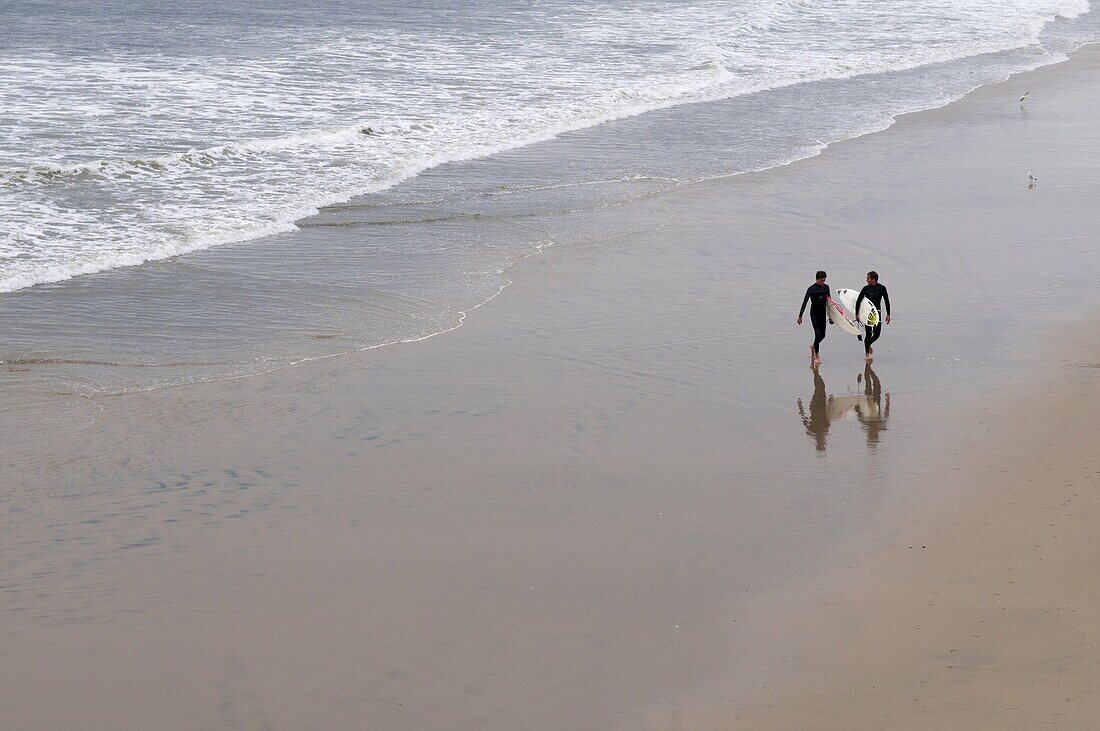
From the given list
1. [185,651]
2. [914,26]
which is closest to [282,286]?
[185,651]

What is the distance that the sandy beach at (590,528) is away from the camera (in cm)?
618

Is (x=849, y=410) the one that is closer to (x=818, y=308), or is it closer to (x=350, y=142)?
(x=818, y=308)

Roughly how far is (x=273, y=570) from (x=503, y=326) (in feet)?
15.4

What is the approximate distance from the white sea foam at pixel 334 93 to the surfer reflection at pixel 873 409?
7852mm

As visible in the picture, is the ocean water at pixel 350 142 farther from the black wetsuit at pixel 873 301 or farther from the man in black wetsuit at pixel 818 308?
the black wetsuit at pixel 873 301

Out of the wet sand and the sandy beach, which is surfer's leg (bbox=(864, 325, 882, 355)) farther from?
the wet sand

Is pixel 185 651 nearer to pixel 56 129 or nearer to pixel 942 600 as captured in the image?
pixel 942 600

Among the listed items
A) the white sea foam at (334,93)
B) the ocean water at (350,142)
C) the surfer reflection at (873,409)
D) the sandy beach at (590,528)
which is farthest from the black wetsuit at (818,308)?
the white sea foam at (334,93)

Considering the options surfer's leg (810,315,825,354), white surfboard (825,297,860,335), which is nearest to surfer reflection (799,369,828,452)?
surfer's leg (810,315,825,354)

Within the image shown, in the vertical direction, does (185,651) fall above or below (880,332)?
below

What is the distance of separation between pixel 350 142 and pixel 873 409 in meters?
12.8

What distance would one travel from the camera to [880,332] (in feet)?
36.3

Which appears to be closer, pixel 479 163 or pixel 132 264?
pixel 132 264

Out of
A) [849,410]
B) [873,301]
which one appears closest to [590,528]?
[849,410]
